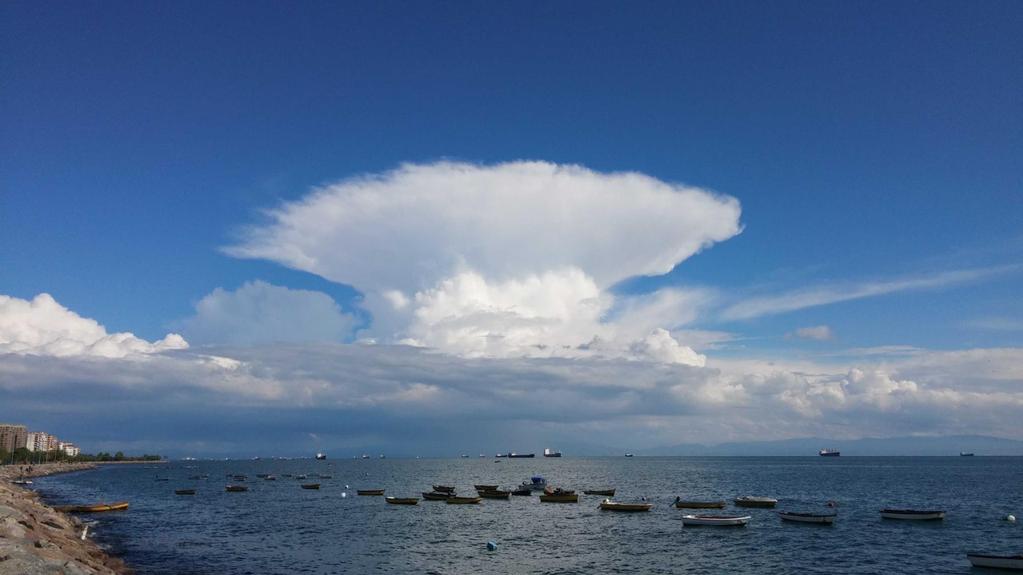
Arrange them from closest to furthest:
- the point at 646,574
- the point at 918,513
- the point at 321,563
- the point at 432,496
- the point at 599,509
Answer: the point at 646,574 < the point at 321,563 < the point at 918,513 < the point at 599,509 < the point at 432,496

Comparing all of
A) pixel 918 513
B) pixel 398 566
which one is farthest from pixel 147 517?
pixel 918 513

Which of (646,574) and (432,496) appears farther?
(432,496)

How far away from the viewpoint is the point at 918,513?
76.6 metres

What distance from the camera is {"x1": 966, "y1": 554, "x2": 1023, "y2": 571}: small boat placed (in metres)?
48.0

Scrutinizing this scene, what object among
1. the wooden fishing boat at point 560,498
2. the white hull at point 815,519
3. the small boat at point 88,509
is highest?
the white hull at point 815,519

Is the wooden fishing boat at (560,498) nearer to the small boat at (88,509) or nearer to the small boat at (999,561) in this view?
the small boat at (999,561)

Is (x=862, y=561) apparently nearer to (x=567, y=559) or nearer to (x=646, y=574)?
(x=646, y=574)

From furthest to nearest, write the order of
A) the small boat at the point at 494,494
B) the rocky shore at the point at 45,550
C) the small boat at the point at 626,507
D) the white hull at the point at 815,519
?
the small boat at the point at 494,494 < the small boat at the point at 626,507 < the white hull at the point at 815,519 < the rocky shore at the point at 45,550

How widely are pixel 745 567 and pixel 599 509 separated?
40.0m

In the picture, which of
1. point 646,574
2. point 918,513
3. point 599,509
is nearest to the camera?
point 646,574

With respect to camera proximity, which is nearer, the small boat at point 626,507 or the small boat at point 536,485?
the small boat at point 626,507

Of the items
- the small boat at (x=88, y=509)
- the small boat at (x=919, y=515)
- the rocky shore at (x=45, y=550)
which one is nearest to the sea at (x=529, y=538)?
the small boat at (x=919, y=515)

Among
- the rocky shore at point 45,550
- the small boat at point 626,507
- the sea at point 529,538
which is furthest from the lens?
the small boat at point 626,507

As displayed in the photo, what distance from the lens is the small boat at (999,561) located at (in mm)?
47969
